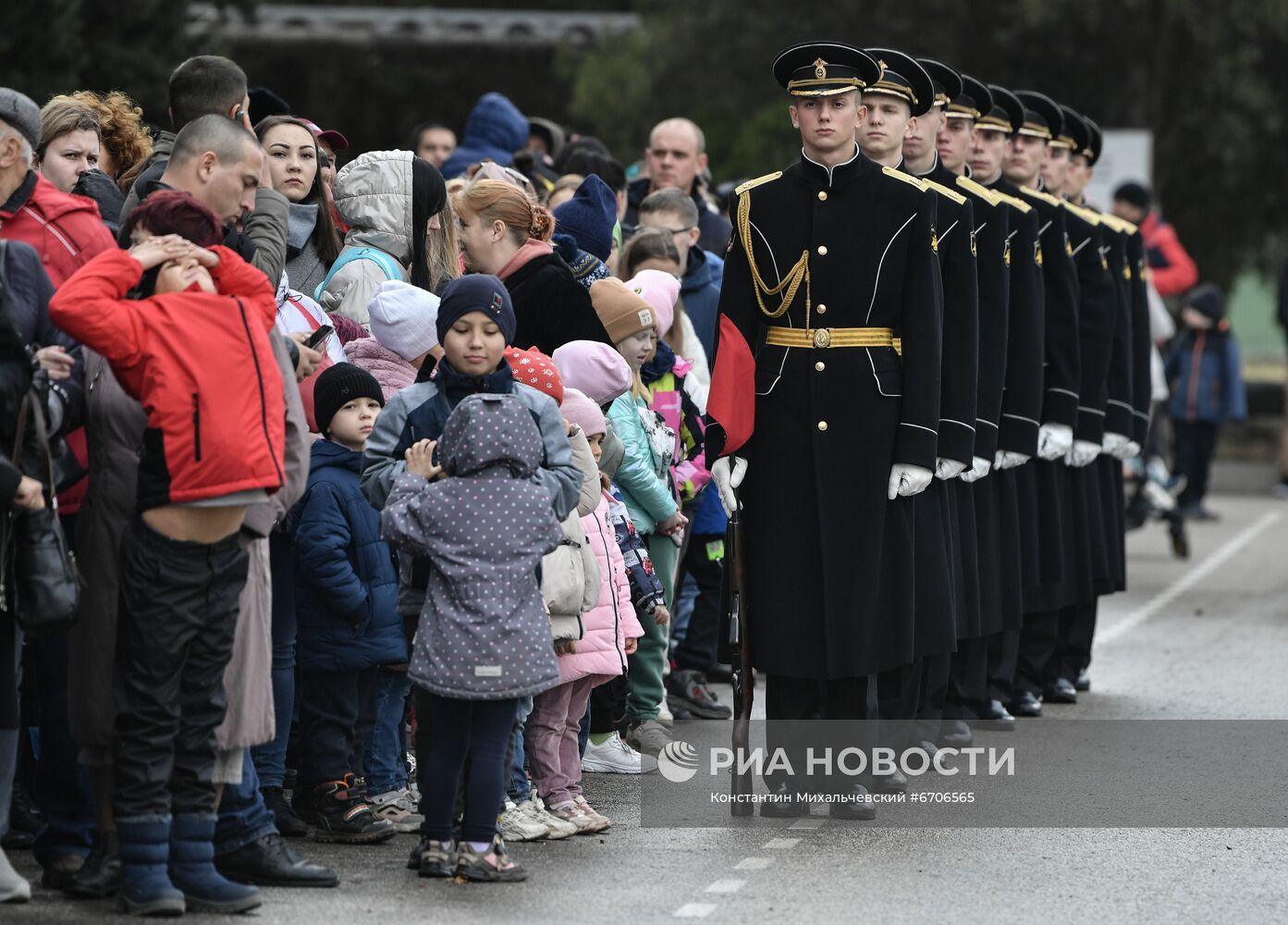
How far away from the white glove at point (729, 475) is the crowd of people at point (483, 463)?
2.0 inches

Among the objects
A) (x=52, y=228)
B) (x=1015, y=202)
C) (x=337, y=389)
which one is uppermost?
(x=1015, y=202)

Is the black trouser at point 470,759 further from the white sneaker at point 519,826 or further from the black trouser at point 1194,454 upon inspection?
the black trouser at point 1194,454

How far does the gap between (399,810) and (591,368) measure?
60.1 inches

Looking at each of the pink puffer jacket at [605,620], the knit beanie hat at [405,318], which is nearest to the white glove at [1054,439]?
the pink puffer jacket at [605,620]

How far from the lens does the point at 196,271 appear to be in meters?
6.09

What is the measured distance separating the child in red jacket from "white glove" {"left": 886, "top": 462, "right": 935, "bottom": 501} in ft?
7.14

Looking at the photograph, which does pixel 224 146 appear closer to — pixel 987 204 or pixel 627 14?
pixel 987 204

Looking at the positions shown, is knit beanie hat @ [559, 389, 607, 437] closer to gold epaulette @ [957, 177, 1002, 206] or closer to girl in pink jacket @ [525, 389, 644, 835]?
girl in pink jacket @ [525, 389, 644, 835]

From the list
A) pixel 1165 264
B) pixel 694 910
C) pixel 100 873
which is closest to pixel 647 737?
pixel 694 910

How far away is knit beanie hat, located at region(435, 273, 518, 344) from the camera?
21.4 feet

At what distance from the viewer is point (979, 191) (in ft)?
29.1

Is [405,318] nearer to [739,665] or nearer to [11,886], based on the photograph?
[739,665]

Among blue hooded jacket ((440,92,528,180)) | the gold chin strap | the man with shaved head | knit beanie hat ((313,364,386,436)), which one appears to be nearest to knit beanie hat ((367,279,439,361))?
knit beanie hat ((313,364,386,436))

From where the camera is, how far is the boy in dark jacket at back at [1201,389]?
62.7 feet
